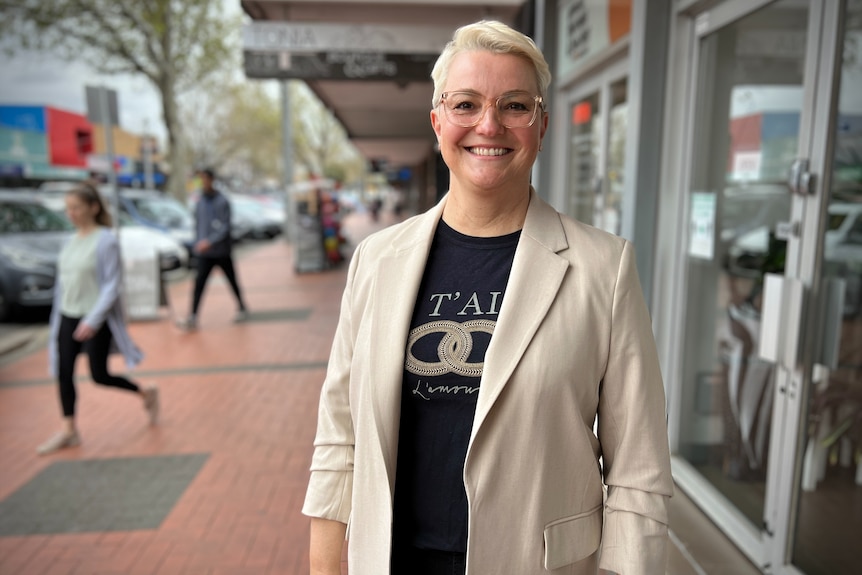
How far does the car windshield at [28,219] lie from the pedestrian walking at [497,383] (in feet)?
35.5

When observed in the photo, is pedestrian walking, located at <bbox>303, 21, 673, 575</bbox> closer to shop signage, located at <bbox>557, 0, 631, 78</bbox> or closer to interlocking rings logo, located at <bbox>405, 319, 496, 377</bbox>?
interlocking rings logo, located at <bbox>405, 319, 496, 377</bbox>

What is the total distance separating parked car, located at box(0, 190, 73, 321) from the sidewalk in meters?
2.16

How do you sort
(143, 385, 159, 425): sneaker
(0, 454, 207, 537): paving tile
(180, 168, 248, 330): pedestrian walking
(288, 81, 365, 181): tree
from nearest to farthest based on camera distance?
(0, 454, 207, 537): paving tile
(143, 385, 159, 425): sneaker
(180, 168, 248, 330): pedestrian walking
(288, 81, 365, 181): tree

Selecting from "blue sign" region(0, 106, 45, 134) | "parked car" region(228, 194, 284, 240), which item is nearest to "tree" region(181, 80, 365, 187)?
"blue sign" region(0, 106, 45, 134)

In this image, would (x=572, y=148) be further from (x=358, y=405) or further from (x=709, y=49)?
(x=358, y=405)

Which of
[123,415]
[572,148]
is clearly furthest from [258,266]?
[572,148]

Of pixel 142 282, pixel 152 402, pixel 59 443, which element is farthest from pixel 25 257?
pixel 59 443

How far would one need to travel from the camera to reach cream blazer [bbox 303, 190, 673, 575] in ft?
4.39

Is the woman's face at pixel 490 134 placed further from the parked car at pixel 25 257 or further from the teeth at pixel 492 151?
the parked car at pixel 25 257

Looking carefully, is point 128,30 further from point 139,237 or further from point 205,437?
point 205,437

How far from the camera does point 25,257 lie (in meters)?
9.59

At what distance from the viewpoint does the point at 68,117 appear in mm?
29812

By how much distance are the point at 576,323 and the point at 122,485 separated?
381 cm

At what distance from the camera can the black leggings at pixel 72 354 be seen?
184 inches
